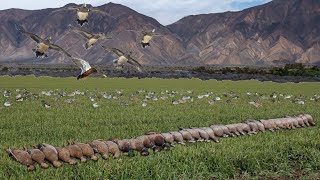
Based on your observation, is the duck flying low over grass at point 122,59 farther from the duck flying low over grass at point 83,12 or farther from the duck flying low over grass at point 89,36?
the duck flying low over grass at point 83,12

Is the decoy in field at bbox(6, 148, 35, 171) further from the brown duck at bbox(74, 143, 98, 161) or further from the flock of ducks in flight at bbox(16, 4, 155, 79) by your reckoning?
the flock of ducks in flight at bbox(16, 4, 155, 79)

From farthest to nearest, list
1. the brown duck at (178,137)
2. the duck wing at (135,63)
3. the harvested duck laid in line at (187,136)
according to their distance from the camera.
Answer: the harvested duck laid in line at (187,136)
the brown duck at (178,137)
the duck wing at (135,63)

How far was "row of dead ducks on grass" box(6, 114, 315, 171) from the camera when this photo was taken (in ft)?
31.3

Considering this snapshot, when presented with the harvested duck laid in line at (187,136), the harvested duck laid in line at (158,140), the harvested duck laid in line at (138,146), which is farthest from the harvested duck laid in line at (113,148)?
the harvested duck laid in line at (187,136)

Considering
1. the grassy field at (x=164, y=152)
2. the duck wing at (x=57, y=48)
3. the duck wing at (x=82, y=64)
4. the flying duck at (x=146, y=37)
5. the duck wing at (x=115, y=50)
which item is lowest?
the grassy field at (x=164, y=152)

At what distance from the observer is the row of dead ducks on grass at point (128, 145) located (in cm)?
953

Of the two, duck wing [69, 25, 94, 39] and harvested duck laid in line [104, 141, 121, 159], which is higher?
duck wing [69, 25, 94, 39]

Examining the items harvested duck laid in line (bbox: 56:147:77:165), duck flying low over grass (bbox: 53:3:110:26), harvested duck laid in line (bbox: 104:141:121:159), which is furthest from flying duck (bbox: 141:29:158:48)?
harvested duck laid in line (bbox: 104:141:121:159)

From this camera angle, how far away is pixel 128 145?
11.3m

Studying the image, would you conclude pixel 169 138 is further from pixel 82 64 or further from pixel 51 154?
pixel 82 64

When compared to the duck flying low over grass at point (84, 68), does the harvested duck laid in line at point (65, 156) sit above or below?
below

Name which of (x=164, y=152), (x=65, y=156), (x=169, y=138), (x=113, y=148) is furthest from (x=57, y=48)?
(x=169, y=138)

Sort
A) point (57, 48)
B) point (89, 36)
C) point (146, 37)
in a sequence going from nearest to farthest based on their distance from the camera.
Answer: point (57, 48) → point (89, 36) → point (146, 37)

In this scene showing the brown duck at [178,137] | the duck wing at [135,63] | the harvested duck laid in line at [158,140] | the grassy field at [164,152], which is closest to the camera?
the duck wing at [135,63]
